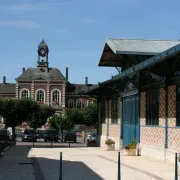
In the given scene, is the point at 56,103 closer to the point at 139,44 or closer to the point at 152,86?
the point at 139,44

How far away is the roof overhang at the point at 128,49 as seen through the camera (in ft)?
104

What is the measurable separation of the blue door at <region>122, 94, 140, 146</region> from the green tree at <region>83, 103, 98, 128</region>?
52643mm

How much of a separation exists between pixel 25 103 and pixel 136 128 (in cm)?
3964

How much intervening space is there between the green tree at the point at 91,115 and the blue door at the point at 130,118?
52643 mm

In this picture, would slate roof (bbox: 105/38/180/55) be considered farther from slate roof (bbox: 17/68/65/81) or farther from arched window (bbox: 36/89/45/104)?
slate roof (bbox: 17/68/65/81)

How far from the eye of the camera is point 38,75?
111875 mm

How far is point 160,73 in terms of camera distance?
906 inches

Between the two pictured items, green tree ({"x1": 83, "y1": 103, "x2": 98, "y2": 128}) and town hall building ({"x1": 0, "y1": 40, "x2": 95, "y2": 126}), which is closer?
green tree ({"x1": 83, "y1": 103, "x2": 98, "y2": 128})

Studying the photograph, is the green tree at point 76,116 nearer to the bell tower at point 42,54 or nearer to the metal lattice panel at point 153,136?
the bell tower at point 42,54

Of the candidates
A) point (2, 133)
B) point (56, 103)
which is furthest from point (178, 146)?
point (56, 103)

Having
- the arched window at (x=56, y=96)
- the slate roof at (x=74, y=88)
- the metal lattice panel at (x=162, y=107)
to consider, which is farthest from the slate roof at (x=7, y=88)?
the metal lattice panel at (x=162, y=107)

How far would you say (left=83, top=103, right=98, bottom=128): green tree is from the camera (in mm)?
86375

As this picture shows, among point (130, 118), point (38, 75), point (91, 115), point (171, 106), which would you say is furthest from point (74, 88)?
point (171, 106)

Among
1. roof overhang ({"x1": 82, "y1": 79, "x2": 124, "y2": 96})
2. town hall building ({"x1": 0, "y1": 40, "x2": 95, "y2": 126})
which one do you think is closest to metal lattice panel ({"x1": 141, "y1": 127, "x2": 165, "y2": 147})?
roof overhang ({"x1": 82, "y1": 79, "x2": 124, "y2": 96})
